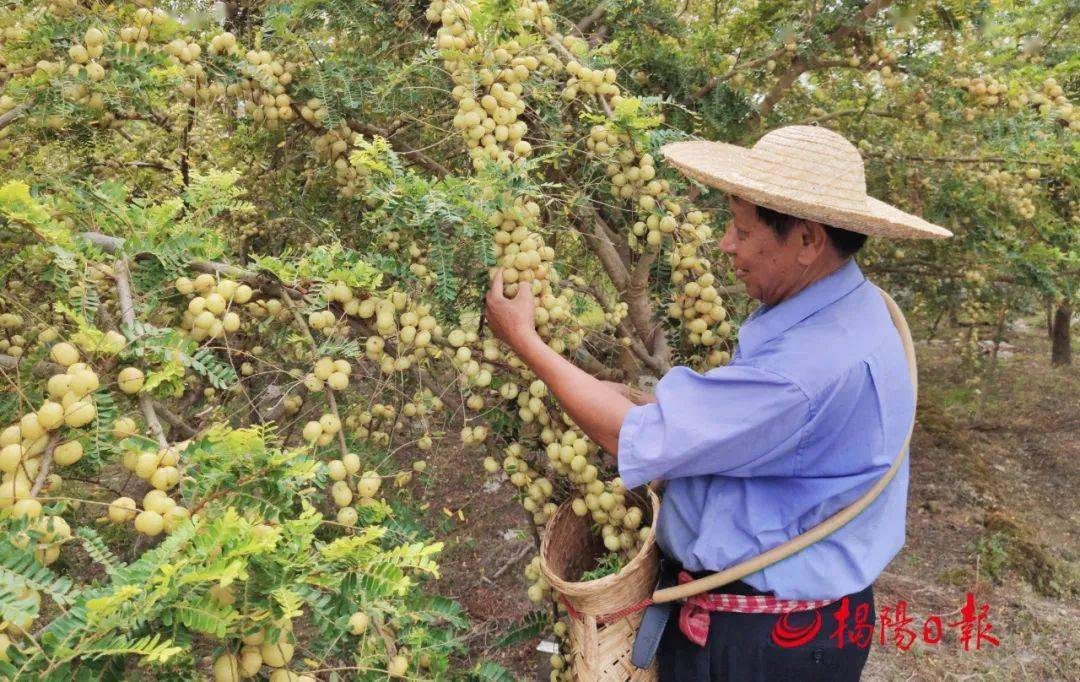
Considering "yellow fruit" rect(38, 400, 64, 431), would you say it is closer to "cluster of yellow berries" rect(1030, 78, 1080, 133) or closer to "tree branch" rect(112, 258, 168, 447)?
"tree branch" rect(112, 258, 168, 447)

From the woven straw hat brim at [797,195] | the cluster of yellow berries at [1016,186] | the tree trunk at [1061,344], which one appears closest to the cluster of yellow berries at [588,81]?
the woven straw hat brim at [797,195]

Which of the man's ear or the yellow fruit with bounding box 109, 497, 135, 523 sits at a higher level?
the man's ear

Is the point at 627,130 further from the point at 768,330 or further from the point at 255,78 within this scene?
the point at 255,78

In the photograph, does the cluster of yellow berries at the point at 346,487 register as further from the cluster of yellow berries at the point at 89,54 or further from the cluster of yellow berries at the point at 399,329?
the cluster of yellow berries at the point at 89,54

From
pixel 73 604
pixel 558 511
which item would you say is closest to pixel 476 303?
pixel 558 511

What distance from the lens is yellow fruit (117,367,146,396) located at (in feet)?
4.08

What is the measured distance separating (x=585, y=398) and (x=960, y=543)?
3.98 metres

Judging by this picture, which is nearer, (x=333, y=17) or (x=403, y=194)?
(x=403, y=194)

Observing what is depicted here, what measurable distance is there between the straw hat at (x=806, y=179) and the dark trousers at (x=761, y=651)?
0.83 m

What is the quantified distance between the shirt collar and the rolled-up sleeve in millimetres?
161

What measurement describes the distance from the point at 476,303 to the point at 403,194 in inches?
23.2

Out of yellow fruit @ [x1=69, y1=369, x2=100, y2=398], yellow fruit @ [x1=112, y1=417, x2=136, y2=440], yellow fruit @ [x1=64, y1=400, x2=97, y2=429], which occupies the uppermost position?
yellow fruit @ [x1=69, y1=369, x2=100, y2=398]

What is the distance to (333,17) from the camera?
252cm

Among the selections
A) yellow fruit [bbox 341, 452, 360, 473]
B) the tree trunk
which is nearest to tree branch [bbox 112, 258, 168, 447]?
yellow fruit [bbox 341, 452, 360, 473]
